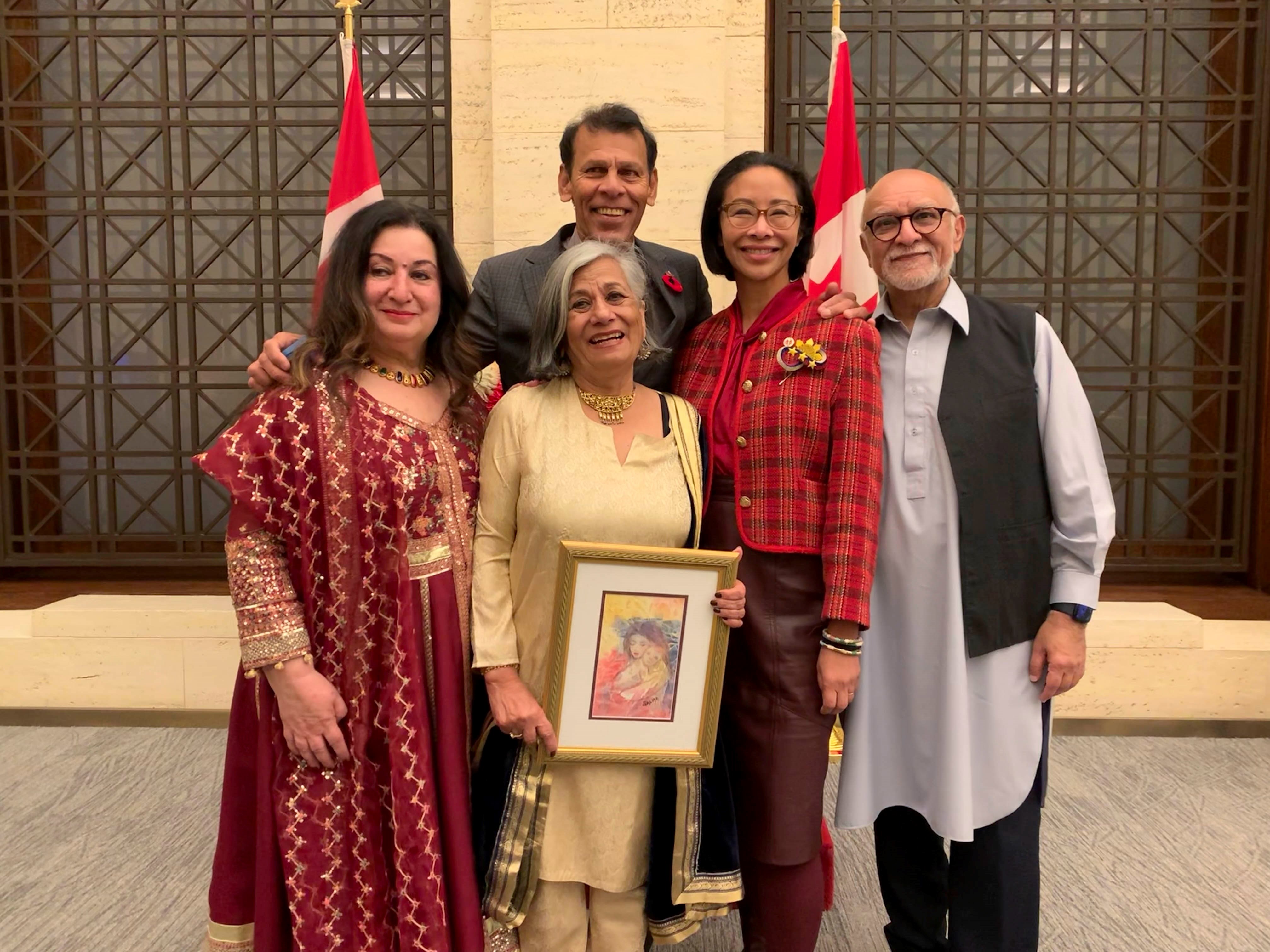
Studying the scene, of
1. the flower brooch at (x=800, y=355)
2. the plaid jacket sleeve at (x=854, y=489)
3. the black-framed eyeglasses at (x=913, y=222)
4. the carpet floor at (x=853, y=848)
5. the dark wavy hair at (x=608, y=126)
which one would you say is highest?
the dark wavy hair at (x=608, y=126)

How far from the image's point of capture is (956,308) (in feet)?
6.20

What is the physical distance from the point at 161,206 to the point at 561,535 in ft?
11.7

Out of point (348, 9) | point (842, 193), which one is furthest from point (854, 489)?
point (348, 9)

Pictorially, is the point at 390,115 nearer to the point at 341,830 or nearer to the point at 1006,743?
the point at 341,830

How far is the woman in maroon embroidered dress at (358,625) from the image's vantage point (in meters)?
1.63

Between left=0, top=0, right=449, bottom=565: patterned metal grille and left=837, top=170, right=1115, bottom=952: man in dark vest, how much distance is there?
2.80 metres

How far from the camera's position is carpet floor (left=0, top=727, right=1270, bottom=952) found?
93.4 inches

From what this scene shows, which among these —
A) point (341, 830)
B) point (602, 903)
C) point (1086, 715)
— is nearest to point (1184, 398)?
point (1086, 715)

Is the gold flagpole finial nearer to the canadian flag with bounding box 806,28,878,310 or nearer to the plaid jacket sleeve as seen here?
the canadian flag with bounding box 806,28,878,310

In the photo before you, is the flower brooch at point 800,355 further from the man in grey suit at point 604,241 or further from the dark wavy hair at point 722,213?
the man in grey suit at point 604,241

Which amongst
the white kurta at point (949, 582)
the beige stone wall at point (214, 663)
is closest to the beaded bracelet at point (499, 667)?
the white kurta at point (949, 582)

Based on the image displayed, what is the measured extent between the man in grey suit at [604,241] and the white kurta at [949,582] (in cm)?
55

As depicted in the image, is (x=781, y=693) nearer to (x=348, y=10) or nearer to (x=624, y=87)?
(x=624, y=87)

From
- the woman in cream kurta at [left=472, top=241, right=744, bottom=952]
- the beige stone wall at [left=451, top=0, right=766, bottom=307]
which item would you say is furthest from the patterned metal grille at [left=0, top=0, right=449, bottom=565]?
the woman in cream kurta at [left=472, top=241, right=744, bottom=952]
